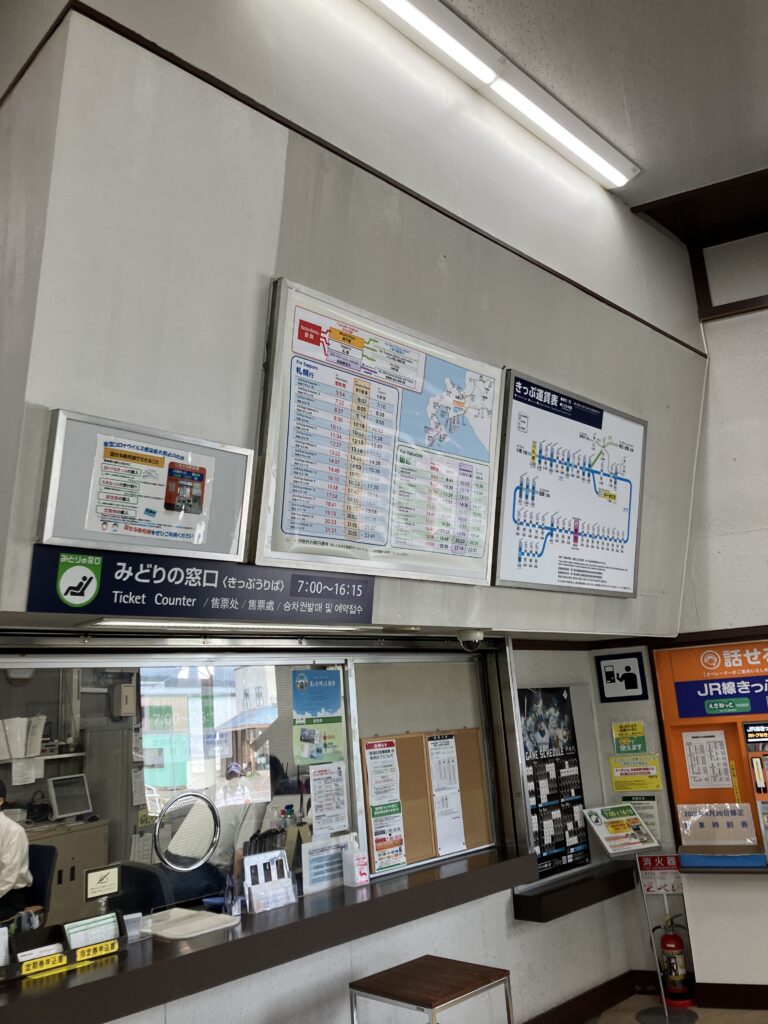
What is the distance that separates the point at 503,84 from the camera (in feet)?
10.6

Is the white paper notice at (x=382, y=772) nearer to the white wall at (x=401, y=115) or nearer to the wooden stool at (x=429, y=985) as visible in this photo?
the wooden stool at (x=429, y=985)

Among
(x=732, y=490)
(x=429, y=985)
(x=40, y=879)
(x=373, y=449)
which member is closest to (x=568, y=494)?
(x=373, y=449)

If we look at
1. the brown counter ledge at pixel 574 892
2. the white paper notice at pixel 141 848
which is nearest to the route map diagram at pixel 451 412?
the white paper notice at pixel 141 848

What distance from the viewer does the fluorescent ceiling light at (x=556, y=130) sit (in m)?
3.28

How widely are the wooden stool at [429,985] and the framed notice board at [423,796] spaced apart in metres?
0.43

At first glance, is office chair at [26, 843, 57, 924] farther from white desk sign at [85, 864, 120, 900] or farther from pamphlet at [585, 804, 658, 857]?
pamphlet at [585, 804, 658, 857]

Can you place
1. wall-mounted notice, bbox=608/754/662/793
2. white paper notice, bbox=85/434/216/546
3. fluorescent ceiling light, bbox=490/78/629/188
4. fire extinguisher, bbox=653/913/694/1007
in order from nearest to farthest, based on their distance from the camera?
1. white paper notice, bbox=85/434/216/546
2. fluorescent ceiling light, bbox=490/78/629/188
3. fire extinguisher, bbox=653/913/694/1007
4. wall-mounted notice, bbox=608/754/662/793

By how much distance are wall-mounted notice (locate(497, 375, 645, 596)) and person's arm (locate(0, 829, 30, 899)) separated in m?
1.98

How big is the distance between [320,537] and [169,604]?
0.58 m

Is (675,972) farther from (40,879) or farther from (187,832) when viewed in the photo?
(40,879)

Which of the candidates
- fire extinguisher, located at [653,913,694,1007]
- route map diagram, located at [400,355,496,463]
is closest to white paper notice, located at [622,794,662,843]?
fire extinguisher, located at [653,913,694,1007]

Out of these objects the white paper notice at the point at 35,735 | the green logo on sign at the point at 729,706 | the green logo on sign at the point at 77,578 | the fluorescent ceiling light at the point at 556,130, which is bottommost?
the white paper notice at the point at 35,735

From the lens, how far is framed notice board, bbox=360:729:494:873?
3.56 m

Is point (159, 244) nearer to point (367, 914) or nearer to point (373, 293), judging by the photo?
point (373, 293)
